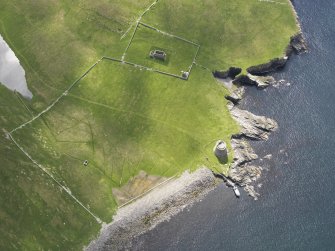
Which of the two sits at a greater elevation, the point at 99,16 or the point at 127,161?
the point at 99,16

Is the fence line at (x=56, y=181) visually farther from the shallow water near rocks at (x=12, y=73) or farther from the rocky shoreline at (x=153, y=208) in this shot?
the shallow water near rocks at (x=12, y=73)

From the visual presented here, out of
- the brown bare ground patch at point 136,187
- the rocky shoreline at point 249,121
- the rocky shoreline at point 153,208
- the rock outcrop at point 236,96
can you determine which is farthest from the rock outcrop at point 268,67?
the brown bare ground patch at point 136,187

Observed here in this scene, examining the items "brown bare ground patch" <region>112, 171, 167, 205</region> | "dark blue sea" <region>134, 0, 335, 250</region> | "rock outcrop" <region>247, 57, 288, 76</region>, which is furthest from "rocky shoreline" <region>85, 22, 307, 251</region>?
"rock outcrop" <region>247, 57, 288, 76</region>

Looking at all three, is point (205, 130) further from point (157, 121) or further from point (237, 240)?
point (237, 240)

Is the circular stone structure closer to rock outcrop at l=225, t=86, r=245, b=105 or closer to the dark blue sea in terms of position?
the dark blue sea

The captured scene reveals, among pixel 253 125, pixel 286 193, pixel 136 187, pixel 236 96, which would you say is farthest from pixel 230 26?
pixel 136 187

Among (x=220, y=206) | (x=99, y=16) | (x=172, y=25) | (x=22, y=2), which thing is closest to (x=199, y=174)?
Answer: (x=220, y=206)

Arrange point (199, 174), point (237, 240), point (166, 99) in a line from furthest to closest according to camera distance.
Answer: point (166, 99) < point (199, 174) < point (237, 240)
